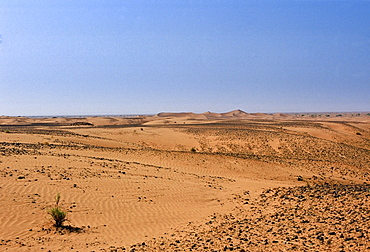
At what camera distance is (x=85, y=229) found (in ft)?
30.4

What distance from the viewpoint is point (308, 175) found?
20781 millimetres

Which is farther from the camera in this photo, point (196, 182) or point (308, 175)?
point (308, 175)

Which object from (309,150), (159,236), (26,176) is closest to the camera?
(159,236)

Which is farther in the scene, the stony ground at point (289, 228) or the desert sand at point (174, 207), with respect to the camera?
the desert sand at point (174, 207)

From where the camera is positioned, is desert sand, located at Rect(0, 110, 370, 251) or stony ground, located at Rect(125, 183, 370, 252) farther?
desert sand, located at Rect(0, 110, 370, 251)

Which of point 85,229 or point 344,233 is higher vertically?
point 344,233

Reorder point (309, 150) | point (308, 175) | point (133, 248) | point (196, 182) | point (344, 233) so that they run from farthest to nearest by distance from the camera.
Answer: point (309, 150) → point (308, 175) → point (196, 182) → point (133, 248) → point (344, 233)

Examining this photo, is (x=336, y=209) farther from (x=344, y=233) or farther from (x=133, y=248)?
(x=133, y=248)

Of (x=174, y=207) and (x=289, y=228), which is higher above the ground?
(x=289, y=228)

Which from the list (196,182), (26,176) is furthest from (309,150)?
(26,176)

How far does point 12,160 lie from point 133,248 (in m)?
11.6

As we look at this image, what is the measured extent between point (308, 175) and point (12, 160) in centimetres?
1677

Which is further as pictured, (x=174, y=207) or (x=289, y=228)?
(x=174, y=207)

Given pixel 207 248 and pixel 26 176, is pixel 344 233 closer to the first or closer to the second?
pixel 207 248
